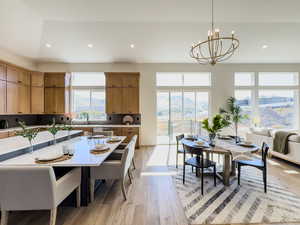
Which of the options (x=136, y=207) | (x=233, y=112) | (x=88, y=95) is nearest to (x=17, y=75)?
(x=88, y=95)

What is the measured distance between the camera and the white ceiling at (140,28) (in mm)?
3399

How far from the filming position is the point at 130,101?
17.4 ft

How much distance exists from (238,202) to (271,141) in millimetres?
2673

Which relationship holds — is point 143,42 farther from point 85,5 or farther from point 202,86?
point 202,86

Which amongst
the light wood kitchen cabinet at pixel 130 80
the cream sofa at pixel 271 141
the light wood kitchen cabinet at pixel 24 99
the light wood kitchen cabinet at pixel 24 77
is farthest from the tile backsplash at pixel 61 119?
the cream sofa at pixel 271 141

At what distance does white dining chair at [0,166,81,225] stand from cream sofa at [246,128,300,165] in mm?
4652

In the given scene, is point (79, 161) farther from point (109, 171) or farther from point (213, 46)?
point (213, 46)

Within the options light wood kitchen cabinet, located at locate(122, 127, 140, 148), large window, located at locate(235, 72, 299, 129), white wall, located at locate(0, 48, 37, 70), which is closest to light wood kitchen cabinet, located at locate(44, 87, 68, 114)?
white wall, located at locate(0, 48, 37, 70)

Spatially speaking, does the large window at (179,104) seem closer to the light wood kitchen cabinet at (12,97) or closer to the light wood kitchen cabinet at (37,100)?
Answer: the light wood kitchen cabinet at (37,100)

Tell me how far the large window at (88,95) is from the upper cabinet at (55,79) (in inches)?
18.1

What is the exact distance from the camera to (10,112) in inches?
166

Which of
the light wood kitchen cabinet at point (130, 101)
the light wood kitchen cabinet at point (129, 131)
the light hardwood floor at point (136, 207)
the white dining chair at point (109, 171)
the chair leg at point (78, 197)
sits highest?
the light wood kitchen cabinet at point (130, 101)

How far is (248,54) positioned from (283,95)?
2.45 meters

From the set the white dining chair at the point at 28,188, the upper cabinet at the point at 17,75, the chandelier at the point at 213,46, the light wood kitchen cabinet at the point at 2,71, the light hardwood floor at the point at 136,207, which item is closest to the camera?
the white dining chair at the point at 28,188
